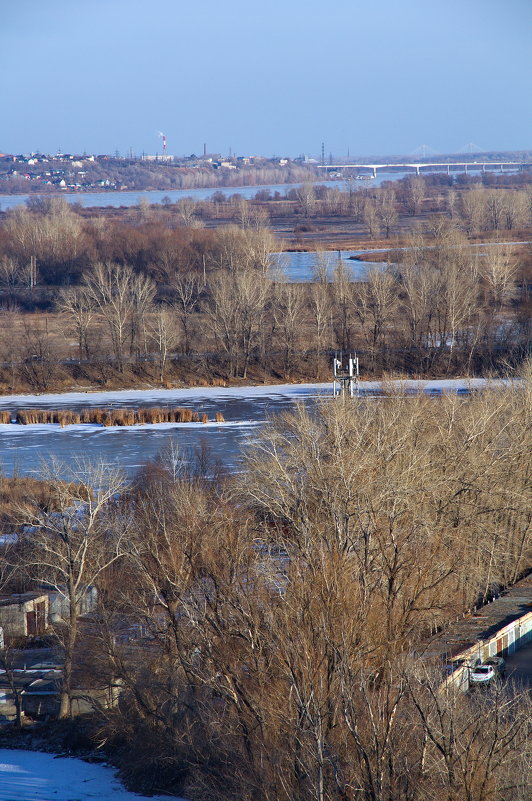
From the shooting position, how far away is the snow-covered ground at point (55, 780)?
10047 mm

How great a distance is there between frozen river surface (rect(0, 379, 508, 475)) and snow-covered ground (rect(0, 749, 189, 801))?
25.9ft

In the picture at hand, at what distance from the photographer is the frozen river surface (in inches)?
835

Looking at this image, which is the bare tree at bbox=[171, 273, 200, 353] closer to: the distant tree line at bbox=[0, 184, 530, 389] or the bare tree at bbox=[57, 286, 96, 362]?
the distant tree line at bbox=[0, 184, 530, 389]

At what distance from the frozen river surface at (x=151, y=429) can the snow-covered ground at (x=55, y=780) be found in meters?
7.89

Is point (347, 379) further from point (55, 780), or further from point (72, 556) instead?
point (55, 780)

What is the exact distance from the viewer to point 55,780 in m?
10.5

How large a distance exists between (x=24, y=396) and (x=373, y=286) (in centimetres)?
1214

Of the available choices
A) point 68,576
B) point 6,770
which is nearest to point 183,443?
point 68,576

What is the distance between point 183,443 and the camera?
22594mm

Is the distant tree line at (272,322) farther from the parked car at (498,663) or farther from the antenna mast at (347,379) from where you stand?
the parked car at (498,663)

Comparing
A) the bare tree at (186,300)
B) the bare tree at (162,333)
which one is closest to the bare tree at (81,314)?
the bare tree at (162,333)

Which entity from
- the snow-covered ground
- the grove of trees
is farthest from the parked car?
the snow-covered ground

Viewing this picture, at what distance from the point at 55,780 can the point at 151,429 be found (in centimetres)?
1472

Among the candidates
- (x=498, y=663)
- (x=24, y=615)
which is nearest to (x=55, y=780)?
(x=24, y=615)
